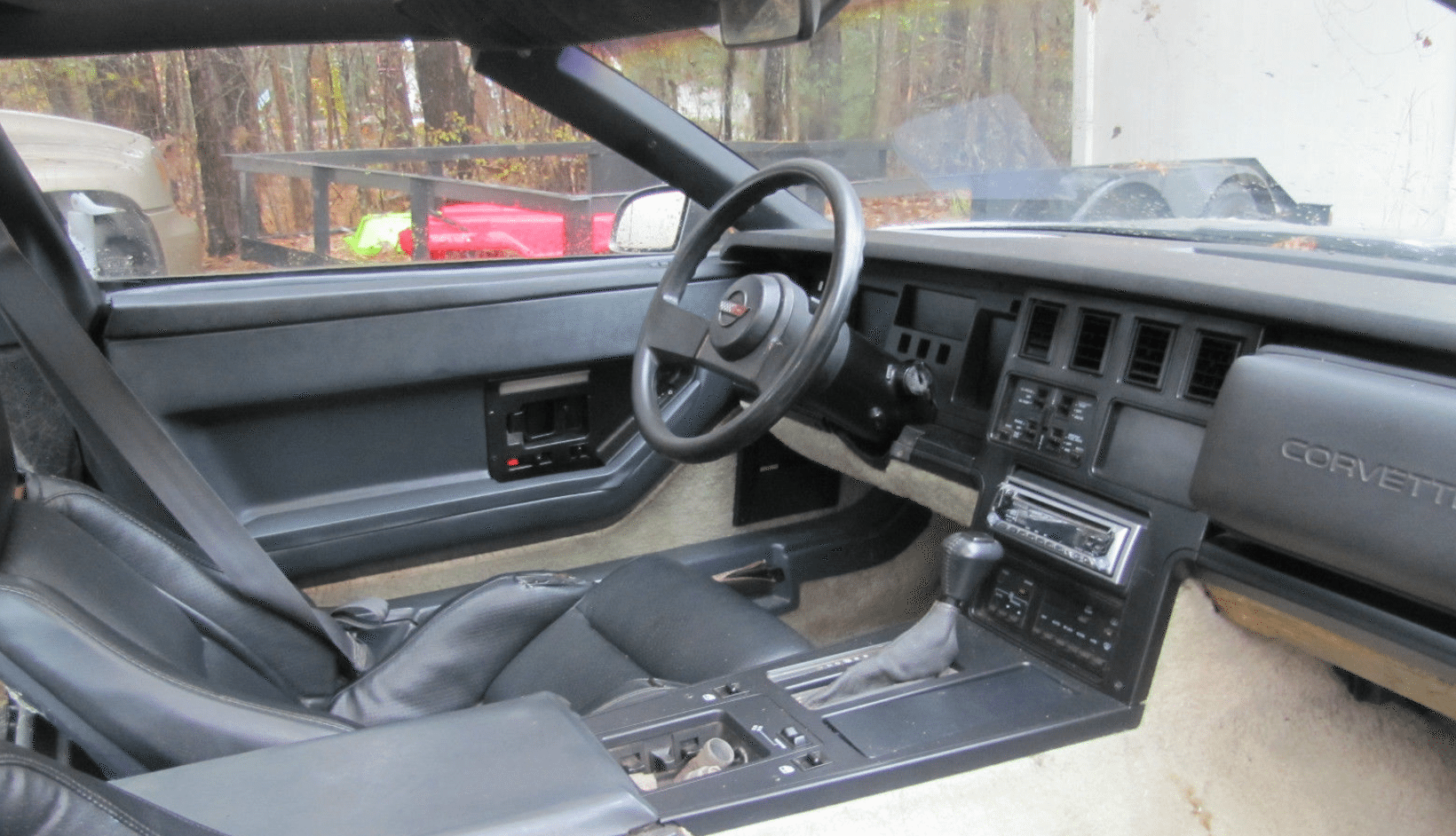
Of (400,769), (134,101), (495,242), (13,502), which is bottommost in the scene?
(400,769)

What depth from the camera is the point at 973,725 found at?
137 centimetres

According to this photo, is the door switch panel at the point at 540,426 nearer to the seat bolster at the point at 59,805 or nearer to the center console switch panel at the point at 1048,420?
the center console switch panel at the point at 1048,420

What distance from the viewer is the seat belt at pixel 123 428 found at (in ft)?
4.89

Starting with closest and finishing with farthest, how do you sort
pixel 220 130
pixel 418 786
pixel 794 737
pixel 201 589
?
pixel 418 786, pixel 794 737, pixel 201 589, pixel 220 130

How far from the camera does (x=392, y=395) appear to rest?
79.0 inches

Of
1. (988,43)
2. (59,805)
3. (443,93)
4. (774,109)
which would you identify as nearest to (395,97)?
(443,93)

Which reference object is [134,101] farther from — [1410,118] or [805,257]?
[1410,118]

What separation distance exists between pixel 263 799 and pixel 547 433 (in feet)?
4.17

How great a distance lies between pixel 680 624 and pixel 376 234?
37.8 inches

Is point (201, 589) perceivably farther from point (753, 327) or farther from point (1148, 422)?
point (1148, 422)

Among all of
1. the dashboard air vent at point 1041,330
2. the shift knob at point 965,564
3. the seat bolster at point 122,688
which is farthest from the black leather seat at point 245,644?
the dashboard air vent at point 1041,330

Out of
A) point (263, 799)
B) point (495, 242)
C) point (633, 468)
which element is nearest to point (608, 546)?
point (633, 468)

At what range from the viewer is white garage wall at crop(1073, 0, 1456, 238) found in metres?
1.44

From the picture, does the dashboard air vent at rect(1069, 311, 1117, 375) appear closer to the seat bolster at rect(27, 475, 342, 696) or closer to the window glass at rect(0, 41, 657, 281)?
the window glass at rect(0, 41, 657, 281)
